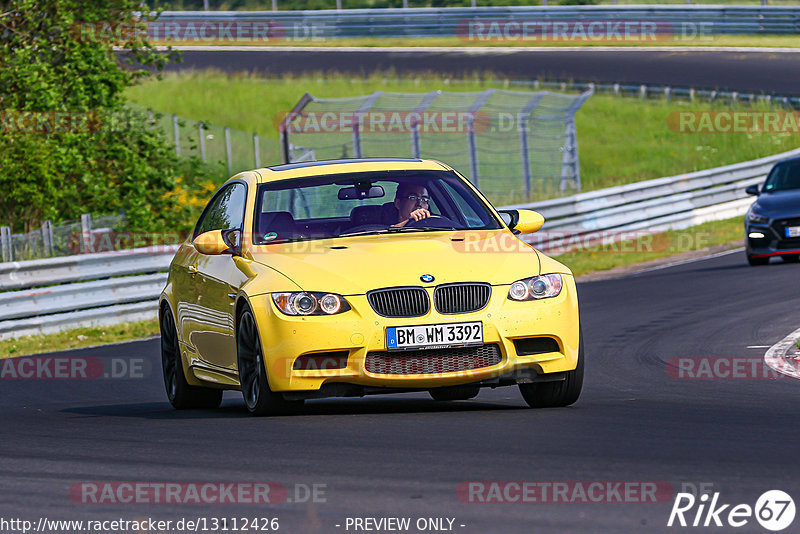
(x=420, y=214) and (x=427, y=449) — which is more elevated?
(x=420, y=214)

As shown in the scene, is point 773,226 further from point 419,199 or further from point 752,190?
point 419,199

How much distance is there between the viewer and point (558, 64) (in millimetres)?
42969

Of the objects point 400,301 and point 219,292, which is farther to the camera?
point 219,292

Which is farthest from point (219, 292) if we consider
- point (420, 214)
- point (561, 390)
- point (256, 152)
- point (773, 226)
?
point (256, 152)

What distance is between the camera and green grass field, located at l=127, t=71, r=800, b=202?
35.0m

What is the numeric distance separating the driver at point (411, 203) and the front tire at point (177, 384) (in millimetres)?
1904

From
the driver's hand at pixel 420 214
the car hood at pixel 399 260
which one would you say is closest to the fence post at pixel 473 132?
the driver's hand at pixel 420 214

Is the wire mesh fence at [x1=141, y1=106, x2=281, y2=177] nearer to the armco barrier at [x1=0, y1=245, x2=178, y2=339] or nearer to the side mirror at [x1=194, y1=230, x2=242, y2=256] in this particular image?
the armco barrier at [x1=0, y1=245, x2=178, y2=339]

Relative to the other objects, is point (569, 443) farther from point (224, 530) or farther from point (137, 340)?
point (137, 340)

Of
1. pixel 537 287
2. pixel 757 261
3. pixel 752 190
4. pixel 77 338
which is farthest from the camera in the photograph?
pixel 752 190

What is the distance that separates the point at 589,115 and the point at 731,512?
35.1m

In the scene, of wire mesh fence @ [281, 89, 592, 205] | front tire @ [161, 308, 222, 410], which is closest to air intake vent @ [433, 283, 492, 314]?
front tire @ [161, 308, 222, 410]

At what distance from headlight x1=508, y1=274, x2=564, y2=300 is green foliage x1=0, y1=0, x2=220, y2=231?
A: 1481cm

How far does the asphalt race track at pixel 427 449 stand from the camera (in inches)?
217
